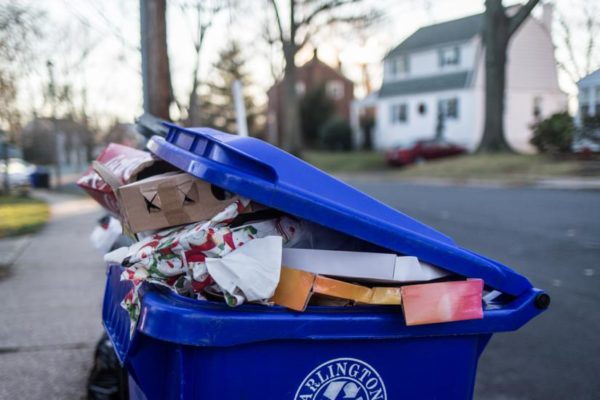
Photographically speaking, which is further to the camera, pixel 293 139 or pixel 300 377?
pixel 293 139

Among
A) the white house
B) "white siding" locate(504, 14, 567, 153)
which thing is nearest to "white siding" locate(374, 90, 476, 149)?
the white house

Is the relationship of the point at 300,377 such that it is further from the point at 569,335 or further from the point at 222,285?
the point at 569,335

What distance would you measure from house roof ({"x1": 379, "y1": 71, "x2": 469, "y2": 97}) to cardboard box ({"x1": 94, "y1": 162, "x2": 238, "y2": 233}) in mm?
31724

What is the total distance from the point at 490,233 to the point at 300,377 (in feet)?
22.8

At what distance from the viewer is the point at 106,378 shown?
3326 mm


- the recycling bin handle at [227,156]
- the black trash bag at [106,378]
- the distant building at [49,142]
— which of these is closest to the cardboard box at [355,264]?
the recycling bin handle at [227,156]

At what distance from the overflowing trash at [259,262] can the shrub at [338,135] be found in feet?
116

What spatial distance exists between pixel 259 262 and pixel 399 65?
121 feet

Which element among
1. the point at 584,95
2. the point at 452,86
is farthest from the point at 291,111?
the point at 584,95

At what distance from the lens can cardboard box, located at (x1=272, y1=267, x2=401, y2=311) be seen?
207 centimetres

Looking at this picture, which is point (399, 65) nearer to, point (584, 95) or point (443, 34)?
point (443, 34)

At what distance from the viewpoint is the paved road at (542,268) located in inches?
145

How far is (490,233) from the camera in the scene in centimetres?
852

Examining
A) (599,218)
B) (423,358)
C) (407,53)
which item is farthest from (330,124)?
(423,358)
